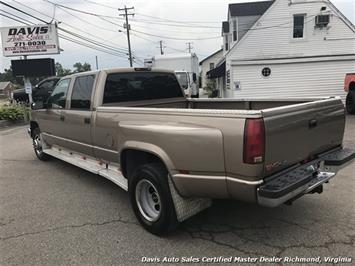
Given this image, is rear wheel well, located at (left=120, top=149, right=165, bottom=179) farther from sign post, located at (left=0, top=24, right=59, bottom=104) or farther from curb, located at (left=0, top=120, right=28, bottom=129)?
sign post, located at (left=0, top=24, right=59, bottom=104)

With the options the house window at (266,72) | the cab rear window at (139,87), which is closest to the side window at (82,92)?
the cab rear window at (139,87)

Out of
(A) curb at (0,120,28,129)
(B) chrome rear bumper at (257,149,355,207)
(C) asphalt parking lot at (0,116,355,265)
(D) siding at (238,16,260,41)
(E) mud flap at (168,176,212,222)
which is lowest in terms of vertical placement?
(C) asphalt parking lot at (0,116,355,265)

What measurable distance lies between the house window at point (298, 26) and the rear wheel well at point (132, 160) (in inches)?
713

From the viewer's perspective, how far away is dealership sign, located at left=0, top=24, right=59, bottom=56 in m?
18.3

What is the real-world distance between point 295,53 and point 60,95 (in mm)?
16670

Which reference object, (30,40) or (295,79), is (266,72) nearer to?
(295,79)

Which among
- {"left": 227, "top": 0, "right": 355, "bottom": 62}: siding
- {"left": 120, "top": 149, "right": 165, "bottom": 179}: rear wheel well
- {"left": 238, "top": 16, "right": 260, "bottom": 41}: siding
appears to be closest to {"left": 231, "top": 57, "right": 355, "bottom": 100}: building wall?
{"left": 227, "top": 0, "right": 355, "bottom": 62}: siding

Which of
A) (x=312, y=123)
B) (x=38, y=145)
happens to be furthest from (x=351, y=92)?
(x=38, y=145)

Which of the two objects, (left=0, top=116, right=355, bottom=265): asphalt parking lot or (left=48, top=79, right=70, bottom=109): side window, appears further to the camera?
(left=48, top=79, right=70, bottom=109): side window

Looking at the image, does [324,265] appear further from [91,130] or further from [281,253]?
[91,130]

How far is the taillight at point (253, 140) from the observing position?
2.88 metres

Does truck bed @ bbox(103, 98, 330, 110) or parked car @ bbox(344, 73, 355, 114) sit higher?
truck bed @ bbox(103, 98, 330, 110)

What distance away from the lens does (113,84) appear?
4.96 m

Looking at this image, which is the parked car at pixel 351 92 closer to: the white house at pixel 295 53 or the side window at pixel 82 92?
the white house at pixel 295 53
